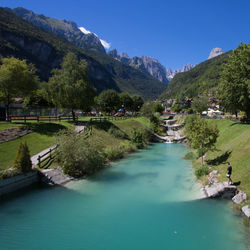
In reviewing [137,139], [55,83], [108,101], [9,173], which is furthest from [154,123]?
[9,173]

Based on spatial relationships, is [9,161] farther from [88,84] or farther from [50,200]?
[88,84]

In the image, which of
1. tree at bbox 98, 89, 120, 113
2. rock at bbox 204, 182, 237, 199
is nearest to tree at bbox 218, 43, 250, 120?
rock at bbox 204, 182, 237, 199

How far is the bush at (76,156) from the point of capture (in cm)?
2527

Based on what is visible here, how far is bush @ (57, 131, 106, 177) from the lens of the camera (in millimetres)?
25266

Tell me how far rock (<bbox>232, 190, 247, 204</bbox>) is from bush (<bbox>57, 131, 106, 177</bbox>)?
53.1 ft

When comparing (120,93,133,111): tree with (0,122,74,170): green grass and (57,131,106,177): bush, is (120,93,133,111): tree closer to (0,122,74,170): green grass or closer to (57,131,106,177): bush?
(0,122,74,170): green grass

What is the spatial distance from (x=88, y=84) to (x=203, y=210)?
38842 mm

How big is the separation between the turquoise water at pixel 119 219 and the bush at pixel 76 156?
2386mm

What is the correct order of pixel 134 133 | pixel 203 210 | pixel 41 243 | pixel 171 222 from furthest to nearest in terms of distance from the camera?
pixel 134 133
pixel 203 210
pixel 171 222
pixel 41 243

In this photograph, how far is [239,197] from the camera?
1728 centimetres

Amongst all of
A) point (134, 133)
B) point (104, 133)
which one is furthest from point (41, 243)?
point (134, 133)

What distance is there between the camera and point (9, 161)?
23.9 metres

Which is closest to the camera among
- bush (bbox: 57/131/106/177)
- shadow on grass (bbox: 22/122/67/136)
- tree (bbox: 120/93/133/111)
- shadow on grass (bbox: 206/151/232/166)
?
bush (bbox: 57/131/106/177)

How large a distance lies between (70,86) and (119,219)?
35.3m
